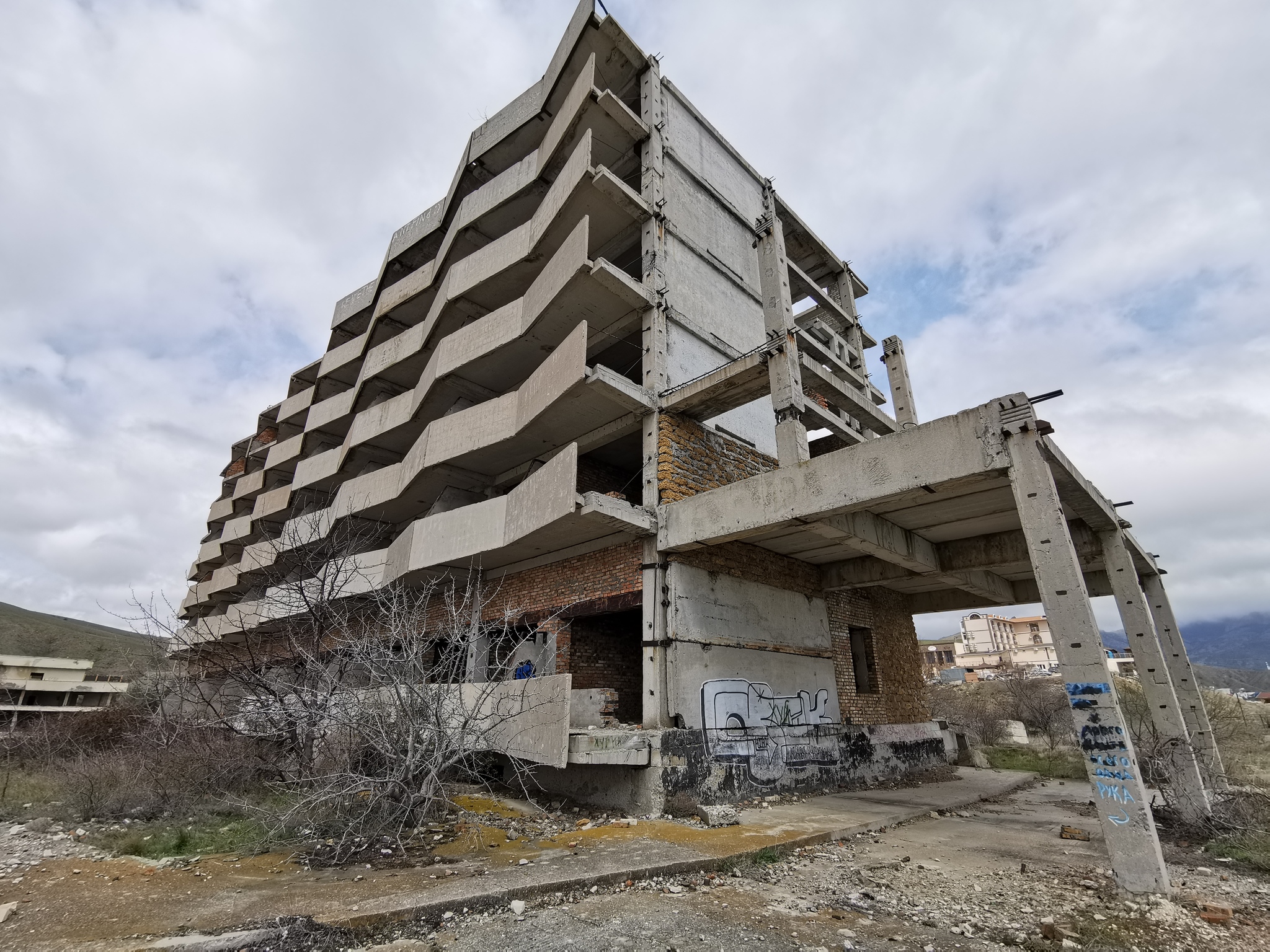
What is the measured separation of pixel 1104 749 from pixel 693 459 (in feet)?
21.4

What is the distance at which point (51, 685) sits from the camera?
92.5 ft

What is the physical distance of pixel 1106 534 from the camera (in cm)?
816

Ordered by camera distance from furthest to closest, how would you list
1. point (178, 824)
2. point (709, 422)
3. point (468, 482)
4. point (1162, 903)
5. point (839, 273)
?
point (839, 273) → point (468, 482) → point (709, 422) → point (178, 824) → point (1162, 903)

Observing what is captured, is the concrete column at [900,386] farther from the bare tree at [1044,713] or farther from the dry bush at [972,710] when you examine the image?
the bare tree at [1044,713]

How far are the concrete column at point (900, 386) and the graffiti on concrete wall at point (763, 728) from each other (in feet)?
25.1

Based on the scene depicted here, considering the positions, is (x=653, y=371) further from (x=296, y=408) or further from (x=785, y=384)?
(x=296, y=408)

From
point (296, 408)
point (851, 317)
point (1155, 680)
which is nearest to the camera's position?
point (1155, 680)

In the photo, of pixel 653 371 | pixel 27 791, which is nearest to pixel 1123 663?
pixel 653 371

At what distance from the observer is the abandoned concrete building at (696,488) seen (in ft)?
22.7

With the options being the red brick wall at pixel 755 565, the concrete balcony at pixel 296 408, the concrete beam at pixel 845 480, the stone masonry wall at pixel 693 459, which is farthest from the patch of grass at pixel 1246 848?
the concrete balcony at pixel 296 408

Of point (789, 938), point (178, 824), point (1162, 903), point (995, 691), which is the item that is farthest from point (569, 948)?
point (995, 691)

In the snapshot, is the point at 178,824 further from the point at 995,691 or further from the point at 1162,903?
the point at 995,691

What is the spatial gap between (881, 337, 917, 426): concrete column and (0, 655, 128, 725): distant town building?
1299 inches

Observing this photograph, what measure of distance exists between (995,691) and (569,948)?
4051cm
